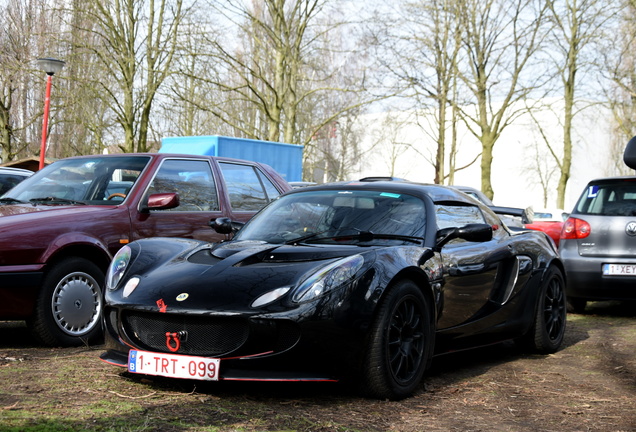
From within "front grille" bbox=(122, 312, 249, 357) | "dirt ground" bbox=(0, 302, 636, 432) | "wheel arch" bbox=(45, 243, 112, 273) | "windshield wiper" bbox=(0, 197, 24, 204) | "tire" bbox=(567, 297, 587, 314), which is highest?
"windshield wiper" bbox=(0, 197, 24, 204)

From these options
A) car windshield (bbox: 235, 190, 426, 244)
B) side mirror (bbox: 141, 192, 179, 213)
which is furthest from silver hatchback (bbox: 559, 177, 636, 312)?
side mirror (bbox: 141, 192, 179, 213)

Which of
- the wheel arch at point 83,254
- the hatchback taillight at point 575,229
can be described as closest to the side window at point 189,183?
the wheel arch at point 83,254

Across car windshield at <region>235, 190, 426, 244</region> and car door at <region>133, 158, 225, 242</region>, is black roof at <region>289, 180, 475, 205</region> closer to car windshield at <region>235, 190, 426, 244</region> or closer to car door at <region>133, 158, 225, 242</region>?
car windshield at <region>235, 190, 426, 244</region>

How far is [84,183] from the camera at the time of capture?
732cm

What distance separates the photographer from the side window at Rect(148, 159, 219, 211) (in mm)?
7484

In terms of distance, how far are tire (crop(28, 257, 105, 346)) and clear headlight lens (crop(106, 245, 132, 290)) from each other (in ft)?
3.91

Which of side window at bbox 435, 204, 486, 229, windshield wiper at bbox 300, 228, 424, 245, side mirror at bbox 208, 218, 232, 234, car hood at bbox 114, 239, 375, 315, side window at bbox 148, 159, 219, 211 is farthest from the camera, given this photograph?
side window at bbox 148, 159, 219, 211

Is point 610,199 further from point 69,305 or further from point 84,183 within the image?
point 69,305

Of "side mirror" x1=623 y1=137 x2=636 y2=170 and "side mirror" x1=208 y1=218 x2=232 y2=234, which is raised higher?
"side mirror" x1=623 y1=137 x2=636 y2=170

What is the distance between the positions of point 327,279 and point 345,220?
106 centimetres

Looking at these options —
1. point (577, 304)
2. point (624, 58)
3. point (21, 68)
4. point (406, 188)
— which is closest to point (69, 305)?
point (406, 188)

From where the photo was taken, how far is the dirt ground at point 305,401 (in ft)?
13.2

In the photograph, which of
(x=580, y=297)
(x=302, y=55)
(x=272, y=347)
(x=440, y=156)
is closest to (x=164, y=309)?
(x=272, y=347)

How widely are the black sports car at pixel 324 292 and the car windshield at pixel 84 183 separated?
5.30 feet
